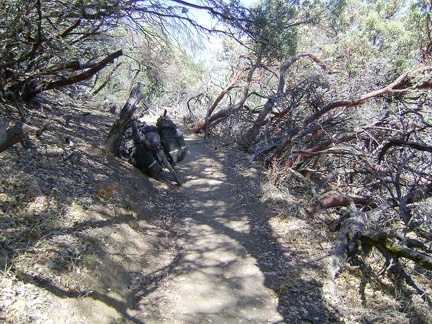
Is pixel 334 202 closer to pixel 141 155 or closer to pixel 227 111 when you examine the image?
pixel 141 155

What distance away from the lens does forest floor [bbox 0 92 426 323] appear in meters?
3.50

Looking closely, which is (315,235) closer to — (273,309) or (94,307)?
(273,309)

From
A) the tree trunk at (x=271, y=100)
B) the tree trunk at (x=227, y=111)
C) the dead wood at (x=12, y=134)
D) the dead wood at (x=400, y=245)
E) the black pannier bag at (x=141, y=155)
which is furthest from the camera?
the tree trunk at (x=227, y=111)

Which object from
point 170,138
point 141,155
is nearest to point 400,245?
point 141,155

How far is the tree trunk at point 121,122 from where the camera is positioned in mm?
8039

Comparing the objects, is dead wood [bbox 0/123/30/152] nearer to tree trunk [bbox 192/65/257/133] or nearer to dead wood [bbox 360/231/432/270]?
dead wood [bbox 360/231/432/270]

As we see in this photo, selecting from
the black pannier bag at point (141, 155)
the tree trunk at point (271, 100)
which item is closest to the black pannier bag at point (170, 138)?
the black pannier bag at point (141, 155)

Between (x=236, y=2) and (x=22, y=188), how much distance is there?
464 centimetres

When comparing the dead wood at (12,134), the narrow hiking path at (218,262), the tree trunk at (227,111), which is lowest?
the narrow hiking path at (218,262)

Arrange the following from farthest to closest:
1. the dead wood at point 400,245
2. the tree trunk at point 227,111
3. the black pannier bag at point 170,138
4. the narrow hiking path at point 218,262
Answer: the tree trunk at point 227,111
the black pannier bag at point 170,138
the dead wood at point 400,245
the narrow hiking path at point 218,262

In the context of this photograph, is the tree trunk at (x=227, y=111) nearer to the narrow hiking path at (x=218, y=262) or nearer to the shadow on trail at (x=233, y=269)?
the narrow hiking path at (x=218, y=262)

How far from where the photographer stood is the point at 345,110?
362 inches

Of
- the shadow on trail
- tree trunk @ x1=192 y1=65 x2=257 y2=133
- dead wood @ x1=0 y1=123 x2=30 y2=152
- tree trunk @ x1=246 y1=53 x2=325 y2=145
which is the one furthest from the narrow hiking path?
tree trunk @ x1=192 y1=65 x2=257 y2=133

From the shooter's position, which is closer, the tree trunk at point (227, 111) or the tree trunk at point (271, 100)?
the tree trunk at point (271, 100)
